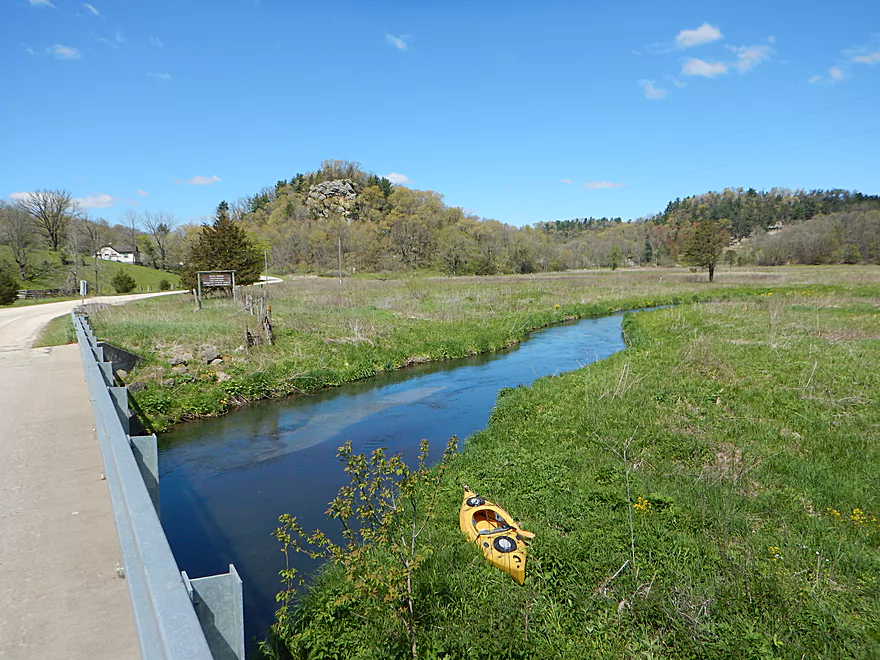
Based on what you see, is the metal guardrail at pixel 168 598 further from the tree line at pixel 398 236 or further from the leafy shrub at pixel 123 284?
the leafy shrub at pixel 123 284

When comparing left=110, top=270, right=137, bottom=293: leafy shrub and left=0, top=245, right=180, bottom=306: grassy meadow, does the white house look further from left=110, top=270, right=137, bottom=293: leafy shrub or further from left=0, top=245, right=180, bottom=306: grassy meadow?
left=110, top=270, right=137, bottom=293: leafy shrub

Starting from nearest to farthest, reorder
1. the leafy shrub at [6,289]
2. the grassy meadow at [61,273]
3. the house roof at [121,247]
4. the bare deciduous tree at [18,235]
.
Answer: the leafy shrub at [6,289] < the grassy meadow at [61,273] < the bare deciduous tree at [18,235] < the house roof at [121,247]

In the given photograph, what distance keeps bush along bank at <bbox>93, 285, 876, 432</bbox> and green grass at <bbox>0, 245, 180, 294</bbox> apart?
1409 inches

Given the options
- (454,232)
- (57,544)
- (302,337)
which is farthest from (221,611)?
(454,232)

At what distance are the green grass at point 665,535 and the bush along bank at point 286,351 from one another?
26.0 feet

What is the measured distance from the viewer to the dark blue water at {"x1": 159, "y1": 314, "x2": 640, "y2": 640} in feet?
25.2

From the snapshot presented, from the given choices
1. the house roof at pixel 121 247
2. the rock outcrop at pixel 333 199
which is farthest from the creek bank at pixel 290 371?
the rock outcrop at pixel 333 199

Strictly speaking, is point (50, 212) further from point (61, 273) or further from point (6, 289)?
point (6, 289)

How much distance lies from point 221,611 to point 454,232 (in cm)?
8743

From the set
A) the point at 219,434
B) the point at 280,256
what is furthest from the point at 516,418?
the point at 280,256

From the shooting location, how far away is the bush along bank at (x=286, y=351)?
1461cm

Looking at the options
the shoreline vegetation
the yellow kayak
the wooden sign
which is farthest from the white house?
the yellow kayak

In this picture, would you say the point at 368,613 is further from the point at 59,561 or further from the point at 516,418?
the point at 516,418

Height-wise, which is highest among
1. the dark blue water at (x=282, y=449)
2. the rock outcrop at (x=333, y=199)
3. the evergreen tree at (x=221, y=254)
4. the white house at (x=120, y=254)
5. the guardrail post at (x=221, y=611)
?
the rock outcrop at (x=333, y=199)
